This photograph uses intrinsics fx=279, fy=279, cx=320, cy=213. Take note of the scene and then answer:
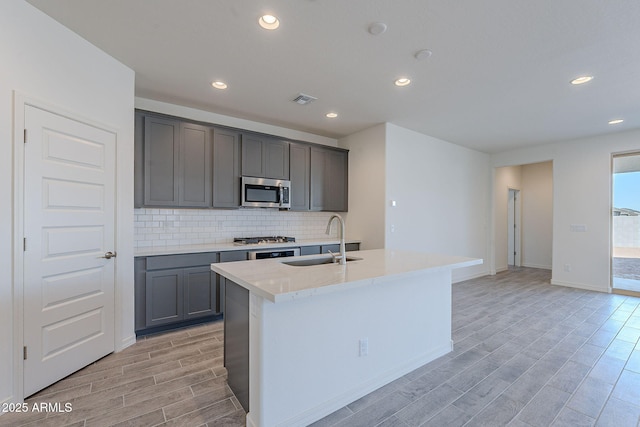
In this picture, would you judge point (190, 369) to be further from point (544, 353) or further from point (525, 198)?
point (525, 198)

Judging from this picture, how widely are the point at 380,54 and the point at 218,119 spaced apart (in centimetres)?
Result: 249

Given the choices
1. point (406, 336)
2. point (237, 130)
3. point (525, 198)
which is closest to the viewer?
point (406, 336)

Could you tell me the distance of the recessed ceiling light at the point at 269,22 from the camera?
80.9 inches

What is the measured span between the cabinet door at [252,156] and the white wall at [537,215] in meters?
7.07

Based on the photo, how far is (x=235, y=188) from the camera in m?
3.84

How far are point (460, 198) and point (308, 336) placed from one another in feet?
16.4

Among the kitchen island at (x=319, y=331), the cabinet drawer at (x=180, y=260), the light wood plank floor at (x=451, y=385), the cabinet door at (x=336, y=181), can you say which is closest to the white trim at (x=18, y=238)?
the light wood plank floor at (x=451, y=385)

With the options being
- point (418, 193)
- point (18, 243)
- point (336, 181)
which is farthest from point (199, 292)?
point (418, 193)

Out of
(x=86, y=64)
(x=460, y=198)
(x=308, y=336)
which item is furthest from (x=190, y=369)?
(x=460, y=198)

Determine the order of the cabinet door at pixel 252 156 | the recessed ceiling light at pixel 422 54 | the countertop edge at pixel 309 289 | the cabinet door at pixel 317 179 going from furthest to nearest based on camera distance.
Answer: the cabinet door at pixel 317 179 → the cabinet door at pixel 252 156 → the recessed ceiling light at pixel 422 54 → the countertop edge at pixel 309 289

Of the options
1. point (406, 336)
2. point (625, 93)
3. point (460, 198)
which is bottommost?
point (406, 336)

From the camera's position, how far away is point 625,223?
189 inches

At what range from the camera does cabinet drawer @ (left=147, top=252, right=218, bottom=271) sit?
9.83 ft

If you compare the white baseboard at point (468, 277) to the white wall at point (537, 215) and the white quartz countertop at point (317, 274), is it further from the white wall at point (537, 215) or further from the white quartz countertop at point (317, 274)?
the white quartz countertop at point (317, 274)
